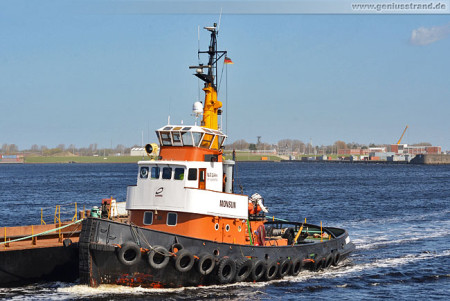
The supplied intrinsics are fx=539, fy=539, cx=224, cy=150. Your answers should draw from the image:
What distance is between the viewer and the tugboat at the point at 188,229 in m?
17.4

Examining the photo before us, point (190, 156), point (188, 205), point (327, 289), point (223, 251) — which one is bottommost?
point (327, 289)

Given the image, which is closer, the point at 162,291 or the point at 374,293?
the point at 162,291

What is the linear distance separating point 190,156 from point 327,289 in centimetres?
741

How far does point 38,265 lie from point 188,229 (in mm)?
5885

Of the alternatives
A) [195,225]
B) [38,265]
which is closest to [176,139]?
[195,225]

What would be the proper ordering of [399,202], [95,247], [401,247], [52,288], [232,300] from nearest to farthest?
[95,247], [232,300], [52,288], [401,247], [399,202]

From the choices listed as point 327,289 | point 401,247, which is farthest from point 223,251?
point 401,247

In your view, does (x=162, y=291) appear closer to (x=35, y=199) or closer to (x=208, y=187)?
(x=208, y=187)

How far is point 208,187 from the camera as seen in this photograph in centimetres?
1998

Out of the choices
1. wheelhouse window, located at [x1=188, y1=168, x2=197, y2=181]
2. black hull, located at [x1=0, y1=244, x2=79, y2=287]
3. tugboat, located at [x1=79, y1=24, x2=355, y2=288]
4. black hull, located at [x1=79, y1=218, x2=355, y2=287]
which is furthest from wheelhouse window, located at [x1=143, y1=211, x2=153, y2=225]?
black hull, located at [x1=0, y1=244, x2=79, y2=287]

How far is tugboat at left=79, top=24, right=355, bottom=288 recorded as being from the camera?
1738cm

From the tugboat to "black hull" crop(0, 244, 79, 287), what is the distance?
3.02m

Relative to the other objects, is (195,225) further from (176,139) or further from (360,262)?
(360,262)

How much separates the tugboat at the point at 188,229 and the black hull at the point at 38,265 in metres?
3.02
